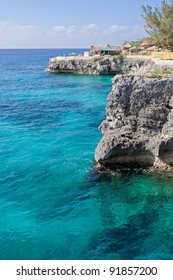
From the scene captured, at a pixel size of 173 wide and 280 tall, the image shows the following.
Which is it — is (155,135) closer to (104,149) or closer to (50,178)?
(104,149)

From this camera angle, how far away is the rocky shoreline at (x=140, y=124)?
1139 inches

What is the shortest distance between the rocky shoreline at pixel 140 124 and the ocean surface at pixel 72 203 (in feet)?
5.57

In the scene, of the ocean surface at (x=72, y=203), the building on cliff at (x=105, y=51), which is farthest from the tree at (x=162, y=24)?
the building on cliff at (x=105, y=51)

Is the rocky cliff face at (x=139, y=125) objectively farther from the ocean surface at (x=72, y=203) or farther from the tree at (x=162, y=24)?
the tree at (x=162, y=24)

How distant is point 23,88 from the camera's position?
8106 cm

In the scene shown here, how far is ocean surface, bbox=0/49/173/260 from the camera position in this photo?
2078 cm

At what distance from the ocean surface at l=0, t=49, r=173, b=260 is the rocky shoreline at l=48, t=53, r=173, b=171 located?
1699 millimetres

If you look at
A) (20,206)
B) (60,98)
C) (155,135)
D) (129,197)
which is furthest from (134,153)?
(60,98)

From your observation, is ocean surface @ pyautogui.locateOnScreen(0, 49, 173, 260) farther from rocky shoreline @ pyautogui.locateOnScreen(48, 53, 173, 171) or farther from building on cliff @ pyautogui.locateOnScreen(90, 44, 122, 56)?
building on cliff @ pyautogui.locateOnScreen(90, 44, 122, 56)

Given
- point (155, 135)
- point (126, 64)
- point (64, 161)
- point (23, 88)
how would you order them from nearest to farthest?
point (155, 135) < point (64, 161) < point (23, 88) < point (126, 64)

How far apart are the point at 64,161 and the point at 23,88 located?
51.1 m

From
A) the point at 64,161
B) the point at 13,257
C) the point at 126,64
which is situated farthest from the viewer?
the point at 126,64

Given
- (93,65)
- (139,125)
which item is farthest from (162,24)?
(93,65)

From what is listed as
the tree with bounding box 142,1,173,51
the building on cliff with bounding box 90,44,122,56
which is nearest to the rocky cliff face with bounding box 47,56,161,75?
the building on cliff with bounding box 90,44,122,56
